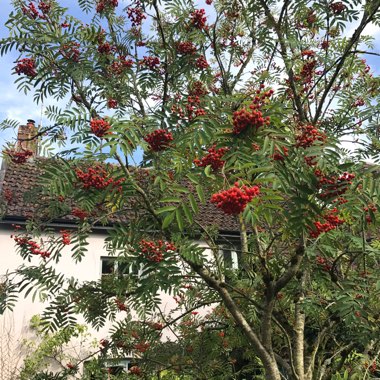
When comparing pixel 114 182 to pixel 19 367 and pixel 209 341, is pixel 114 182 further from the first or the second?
pixel 19 367

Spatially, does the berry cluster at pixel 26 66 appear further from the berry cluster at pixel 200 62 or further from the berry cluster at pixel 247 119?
the berry cluster at pixel 247 119

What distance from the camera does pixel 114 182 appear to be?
2615 millimetres

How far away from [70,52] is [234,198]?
2189mm

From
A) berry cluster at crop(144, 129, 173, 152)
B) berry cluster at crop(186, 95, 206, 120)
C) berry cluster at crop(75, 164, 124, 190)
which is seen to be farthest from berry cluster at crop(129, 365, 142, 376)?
berry cluster at crop(186, 95, 206, 120)

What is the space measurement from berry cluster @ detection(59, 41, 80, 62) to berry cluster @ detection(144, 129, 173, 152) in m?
1.08

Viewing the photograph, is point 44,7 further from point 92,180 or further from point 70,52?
point 92,180

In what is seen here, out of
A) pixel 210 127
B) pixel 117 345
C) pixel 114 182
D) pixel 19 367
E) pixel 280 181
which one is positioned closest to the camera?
pixel 280 181

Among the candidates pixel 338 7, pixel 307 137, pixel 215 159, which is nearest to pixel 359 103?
pixel 338 7

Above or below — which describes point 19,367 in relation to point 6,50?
below

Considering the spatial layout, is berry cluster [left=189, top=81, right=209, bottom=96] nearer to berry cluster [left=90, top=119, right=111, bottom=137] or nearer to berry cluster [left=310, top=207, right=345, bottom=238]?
berry cluster [left=90, top=119, right=111, bottom=137]

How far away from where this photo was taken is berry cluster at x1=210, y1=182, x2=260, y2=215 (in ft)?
5.61

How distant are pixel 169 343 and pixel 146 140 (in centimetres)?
302

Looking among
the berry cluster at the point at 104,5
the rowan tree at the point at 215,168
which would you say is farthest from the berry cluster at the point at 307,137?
the berry cluster at the point at 104,5

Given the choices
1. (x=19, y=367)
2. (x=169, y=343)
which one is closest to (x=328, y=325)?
(x=169, y=343)
